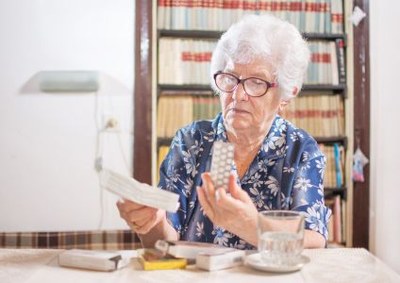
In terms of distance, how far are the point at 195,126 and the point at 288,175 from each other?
33 cm

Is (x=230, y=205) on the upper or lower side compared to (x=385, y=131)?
lower

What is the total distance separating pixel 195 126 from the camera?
4.91 feet

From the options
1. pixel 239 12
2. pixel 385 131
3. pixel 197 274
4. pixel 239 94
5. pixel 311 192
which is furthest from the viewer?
pixel 239 12

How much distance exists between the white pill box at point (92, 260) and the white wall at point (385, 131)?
1996 millimetres

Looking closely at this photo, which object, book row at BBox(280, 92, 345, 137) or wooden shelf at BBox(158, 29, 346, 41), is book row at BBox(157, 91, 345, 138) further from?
wooden shelf at BBox(158, 29, 346, 41)

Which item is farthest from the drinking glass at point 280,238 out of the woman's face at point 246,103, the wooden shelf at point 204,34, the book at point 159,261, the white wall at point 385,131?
the wooden shelf at point 204,34

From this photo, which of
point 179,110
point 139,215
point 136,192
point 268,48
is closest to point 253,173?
point 268,48

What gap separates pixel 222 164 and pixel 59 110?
6.65ft

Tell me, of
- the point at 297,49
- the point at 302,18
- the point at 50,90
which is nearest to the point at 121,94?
the point at 50,90

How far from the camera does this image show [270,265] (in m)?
0.89

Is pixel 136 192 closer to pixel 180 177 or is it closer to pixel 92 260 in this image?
pixel 92 260

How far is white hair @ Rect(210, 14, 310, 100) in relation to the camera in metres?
1.38

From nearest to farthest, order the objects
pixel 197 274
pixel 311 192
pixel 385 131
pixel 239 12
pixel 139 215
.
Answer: pixel 197 274 → pixel 139 215 → pixel 311 192 → pixel 385 131 → pixel 239 12

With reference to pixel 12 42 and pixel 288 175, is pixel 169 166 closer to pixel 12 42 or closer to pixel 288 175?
pixel 288 175
